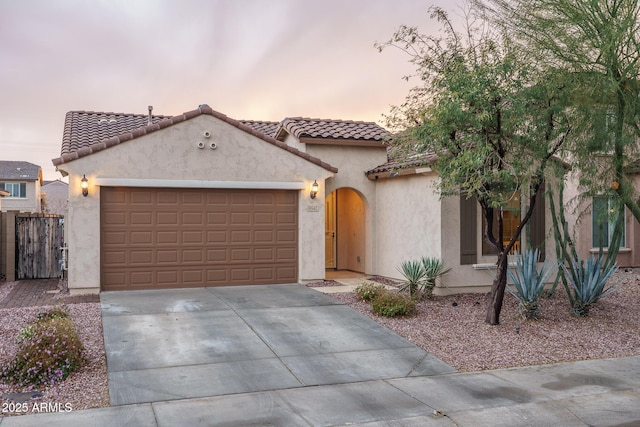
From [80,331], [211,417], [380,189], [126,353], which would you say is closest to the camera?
[211,417]

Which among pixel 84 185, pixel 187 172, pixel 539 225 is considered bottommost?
pixel 539 225

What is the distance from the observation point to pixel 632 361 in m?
8.30

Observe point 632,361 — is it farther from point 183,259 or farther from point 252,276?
point 183,259

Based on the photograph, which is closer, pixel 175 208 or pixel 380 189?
pixel 175 208

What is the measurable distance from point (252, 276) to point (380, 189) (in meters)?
4.44

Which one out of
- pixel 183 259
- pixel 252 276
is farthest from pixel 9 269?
pixel 252 276

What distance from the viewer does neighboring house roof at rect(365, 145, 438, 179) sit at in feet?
36.3

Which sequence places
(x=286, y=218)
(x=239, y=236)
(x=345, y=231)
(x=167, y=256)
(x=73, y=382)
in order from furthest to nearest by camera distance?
(x=345, y=231) < (x=286, y=218) < (x=239, y=236) < (x=167, y=256) < (x=73, y=382)

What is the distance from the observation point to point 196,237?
534 inches

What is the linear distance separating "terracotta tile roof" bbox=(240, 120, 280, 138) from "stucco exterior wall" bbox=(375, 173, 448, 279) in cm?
516

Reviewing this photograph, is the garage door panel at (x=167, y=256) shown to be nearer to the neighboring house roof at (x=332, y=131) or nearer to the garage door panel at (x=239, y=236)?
the garage door panel at (x=239, y=236)

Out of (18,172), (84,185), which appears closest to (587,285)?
(84,185)

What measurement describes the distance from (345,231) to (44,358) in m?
11.9

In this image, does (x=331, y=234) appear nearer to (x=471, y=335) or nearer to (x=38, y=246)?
(x=38, y=246)
